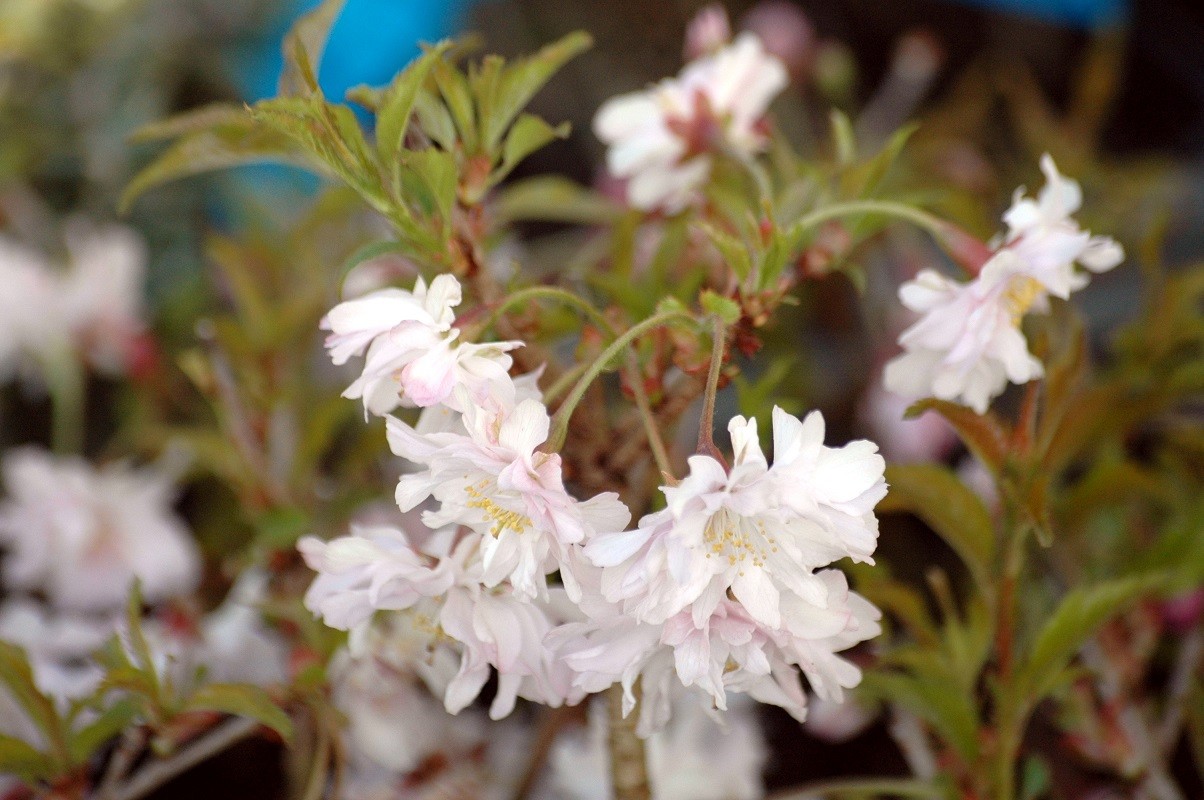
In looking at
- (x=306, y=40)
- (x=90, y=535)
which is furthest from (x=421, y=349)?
(x=90, y=535)

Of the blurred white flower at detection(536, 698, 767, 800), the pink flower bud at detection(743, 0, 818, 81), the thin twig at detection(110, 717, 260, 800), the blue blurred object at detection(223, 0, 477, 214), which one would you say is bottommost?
the blurred white flower at detection(536, 698, 767, 800)

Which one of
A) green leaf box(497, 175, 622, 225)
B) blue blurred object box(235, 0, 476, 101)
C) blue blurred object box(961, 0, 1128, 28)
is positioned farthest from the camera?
blue blurred object box(235, 0, 476, 101)

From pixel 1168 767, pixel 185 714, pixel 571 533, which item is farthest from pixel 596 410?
pixel 1168 767

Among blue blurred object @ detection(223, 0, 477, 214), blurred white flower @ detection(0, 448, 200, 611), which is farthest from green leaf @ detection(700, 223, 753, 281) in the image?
blue blurred object @ detection(223, 0, 477, 214)

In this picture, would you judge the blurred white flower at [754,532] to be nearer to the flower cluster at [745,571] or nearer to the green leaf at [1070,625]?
the flower cluster at [745,571]

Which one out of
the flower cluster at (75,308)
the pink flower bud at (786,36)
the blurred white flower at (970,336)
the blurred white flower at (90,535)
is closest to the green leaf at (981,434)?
the blurred white flower at (970,336)

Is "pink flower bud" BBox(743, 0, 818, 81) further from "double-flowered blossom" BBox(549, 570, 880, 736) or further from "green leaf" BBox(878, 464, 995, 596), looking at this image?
"double-flowered blossom" BBox(549, 570, 880, 736)

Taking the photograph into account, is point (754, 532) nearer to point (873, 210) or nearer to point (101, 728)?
point (873, 210)

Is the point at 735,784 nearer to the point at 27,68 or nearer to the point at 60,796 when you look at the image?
the point at 60,796
